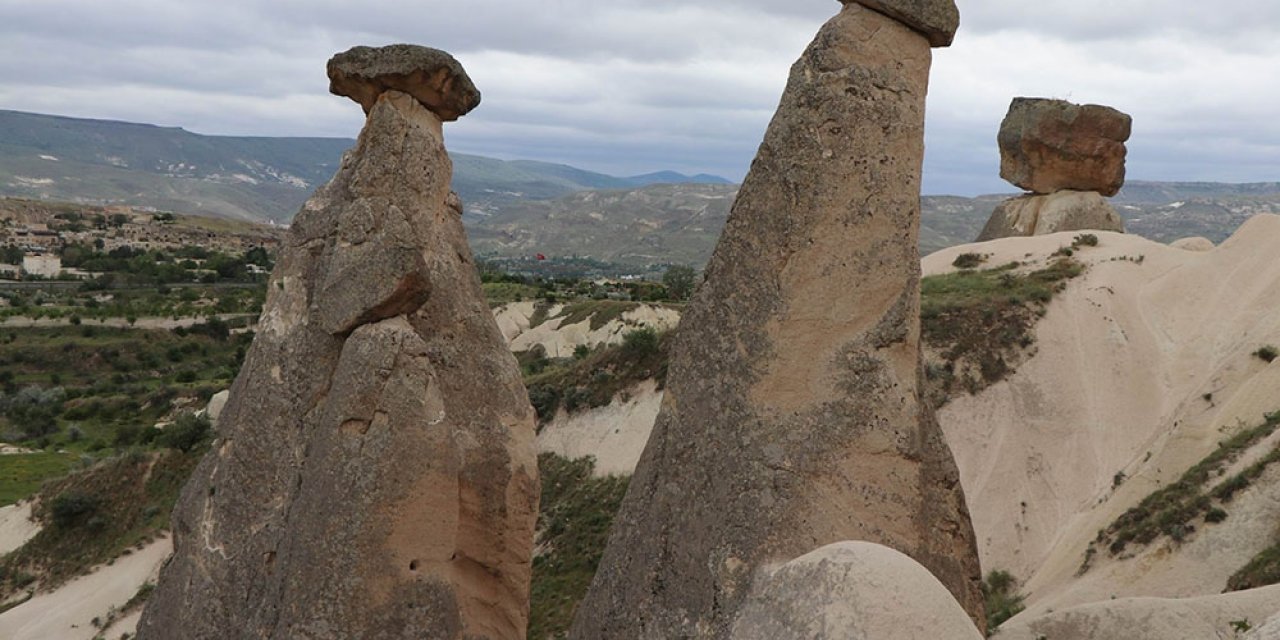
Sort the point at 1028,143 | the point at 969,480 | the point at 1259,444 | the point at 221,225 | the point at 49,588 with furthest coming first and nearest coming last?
the point at 221,225 → the point at 1028,143 → the point at 49,588 → the point at 969,480 → the point at 1259,444

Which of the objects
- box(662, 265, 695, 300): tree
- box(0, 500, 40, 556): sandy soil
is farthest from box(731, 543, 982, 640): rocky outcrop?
box(662, 265, 695, 300): tree

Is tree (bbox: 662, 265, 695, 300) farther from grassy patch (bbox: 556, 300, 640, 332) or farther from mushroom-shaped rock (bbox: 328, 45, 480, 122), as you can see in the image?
mushroom-shaped rock (bbox: 328, 45, 480, 122)

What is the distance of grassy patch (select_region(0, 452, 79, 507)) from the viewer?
35.0m

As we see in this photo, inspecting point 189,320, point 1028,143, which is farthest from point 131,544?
point 189,320

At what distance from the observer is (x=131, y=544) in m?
25.5

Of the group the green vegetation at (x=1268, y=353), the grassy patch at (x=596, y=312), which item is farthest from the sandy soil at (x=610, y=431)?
the grassy patch at (x=596, y=312)

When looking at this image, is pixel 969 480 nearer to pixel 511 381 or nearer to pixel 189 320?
pixel 511 381

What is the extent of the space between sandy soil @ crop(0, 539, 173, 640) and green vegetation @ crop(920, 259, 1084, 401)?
681 inches

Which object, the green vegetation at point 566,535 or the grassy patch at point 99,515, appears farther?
the grassy patch at point 99,515

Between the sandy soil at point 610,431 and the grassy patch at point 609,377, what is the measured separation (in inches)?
11.0

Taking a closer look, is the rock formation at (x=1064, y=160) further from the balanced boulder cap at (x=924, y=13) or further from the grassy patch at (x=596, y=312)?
the balanced boulder cap at (x=924, y=13)

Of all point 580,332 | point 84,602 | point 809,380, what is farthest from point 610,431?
point 580,332

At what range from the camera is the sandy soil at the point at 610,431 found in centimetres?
2611

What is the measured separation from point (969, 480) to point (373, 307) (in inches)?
619
